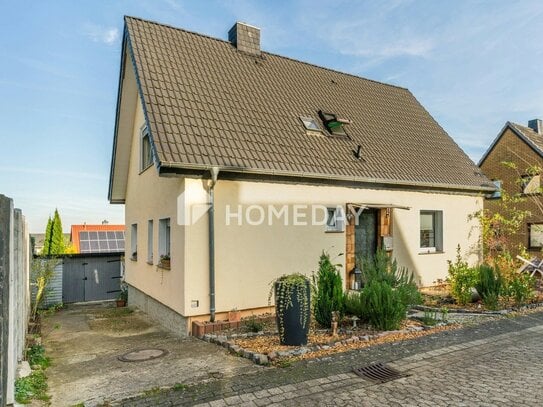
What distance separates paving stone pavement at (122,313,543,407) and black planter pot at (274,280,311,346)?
2.15 feet

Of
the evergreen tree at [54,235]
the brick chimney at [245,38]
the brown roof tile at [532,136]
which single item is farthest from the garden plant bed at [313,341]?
the brown roof tile at [532,136]

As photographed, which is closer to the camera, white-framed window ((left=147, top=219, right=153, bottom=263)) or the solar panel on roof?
white-framed window ((left=147, top=219, right=153, bottom=263))

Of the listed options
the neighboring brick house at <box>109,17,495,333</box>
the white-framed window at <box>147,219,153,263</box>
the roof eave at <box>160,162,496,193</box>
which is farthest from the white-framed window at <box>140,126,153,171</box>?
the roof eave at <box>160,162,496,193</box>

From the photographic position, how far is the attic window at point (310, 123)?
10781 mm

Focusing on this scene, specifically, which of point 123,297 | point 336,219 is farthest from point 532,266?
point 123,297

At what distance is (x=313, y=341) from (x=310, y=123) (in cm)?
638

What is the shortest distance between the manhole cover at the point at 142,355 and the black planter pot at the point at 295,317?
215cm

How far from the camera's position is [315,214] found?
954 cm

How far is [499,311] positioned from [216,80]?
8.91 meters

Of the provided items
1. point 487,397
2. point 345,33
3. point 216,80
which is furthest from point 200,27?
point 487,397

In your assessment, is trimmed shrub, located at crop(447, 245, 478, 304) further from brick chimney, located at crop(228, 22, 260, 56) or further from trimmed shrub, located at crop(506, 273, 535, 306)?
brick chimney, located at crop(228, 22, 260, 56)

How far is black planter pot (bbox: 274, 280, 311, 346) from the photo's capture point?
630cm

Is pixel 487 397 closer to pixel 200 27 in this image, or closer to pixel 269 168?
pixel 269 168

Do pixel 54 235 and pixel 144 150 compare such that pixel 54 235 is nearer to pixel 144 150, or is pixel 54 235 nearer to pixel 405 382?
pixel 144 150
